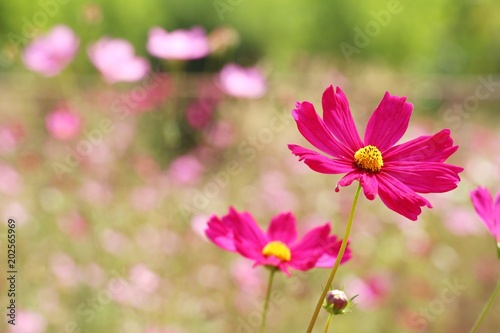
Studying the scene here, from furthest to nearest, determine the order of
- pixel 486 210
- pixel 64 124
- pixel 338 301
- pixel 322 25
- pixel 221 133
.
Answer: pixel 322 25
pixel 221 133
pixel 64 124
pixel 486 210
pixel 338 301

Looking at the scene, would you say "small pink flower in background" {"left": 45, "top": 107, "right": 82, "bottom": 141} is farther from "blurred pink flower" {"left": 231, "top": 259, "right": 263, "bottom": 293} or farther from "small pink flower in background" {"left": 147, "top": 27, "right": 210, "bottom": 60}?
"blurred pink flower" {"left": 231, "top": 259, "right": 263, "bottom": 293}

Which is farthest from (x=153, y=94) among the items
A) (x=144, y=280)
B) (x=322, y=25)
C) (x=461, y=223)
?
(x=322, y=25)

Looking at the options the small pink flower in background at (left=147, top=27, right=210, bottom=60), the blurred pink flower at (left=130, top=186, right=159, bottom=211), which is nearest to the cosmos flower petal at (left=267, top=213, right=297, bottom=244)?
the small pink flower in background at (left=147, top=27, right=210, bottom=60)

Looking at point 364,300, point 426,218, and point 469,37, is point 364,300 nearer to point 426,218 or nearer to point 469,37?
point 426,218

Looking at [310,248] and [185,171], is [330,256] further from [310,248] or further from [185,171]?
[185,171]

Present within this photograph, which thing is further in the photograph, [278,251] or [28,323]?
[28,323]

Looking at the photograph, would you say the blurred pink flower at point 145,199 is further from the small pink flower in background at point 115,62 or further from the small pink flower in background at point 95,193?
the small pink flower in background at point 115,62

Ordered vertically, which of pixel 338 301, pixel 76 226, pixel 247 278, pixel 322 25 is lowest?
pixel 338 301

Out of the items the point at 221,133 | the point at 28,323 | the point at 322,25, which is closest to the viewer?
the point at 28,323
